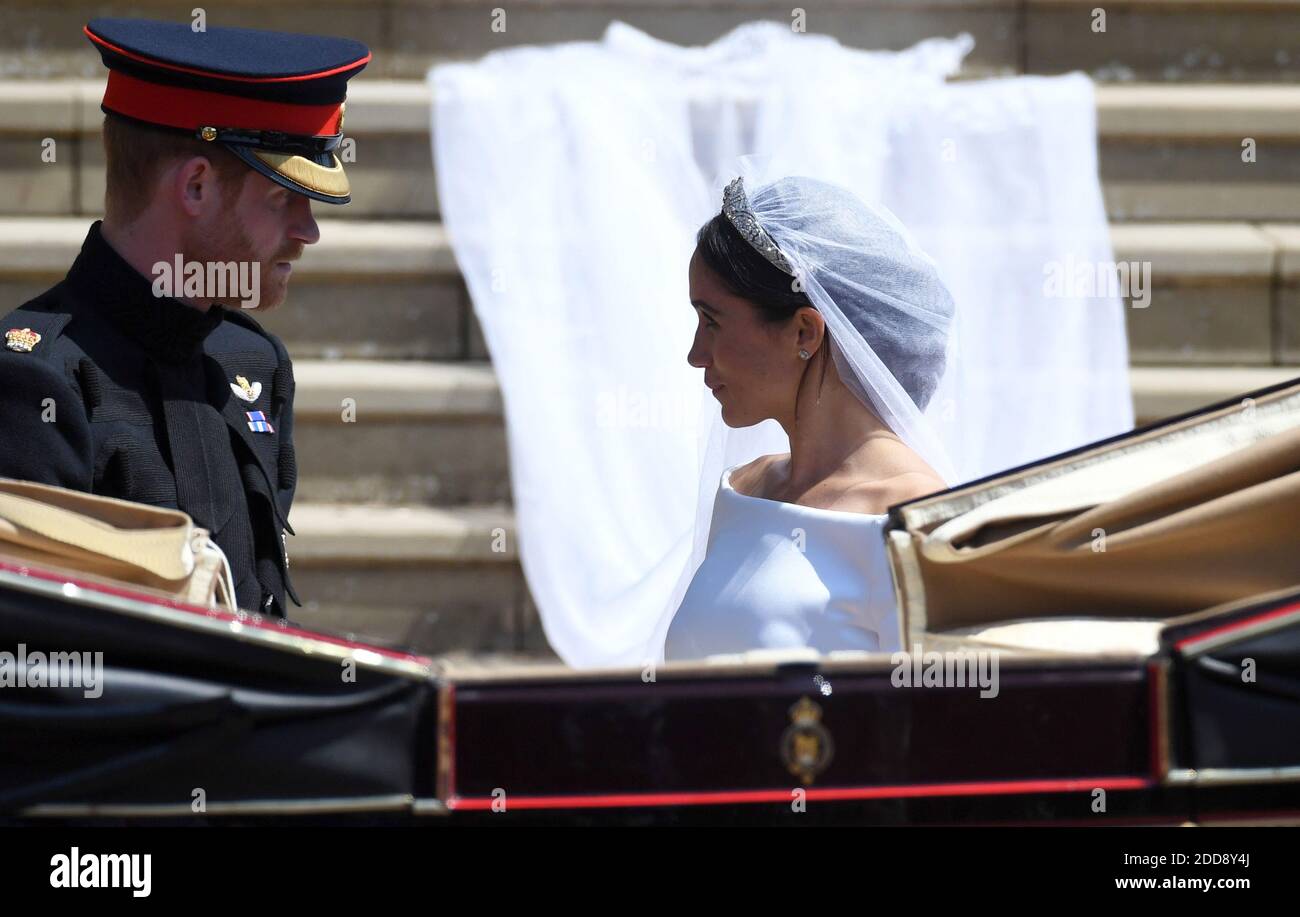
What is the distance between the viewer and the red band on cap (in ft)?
7.64

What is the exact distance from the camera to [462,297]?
4.86 m

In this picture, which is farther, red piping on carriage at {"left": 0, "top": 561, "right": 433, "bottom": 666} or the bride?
the bride

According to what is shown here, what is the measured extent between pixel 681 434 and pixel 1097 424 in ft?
4.21

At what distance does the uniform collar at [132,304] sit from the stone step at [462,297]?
7.94 feet

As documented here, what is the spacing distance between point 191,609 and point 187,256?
41.9 inches

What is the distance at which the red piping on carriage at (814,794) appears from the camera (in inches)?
57.4

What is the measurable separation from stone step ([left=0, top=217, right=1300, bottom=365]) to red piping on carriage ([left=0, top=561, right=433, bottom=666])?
11.2 ft

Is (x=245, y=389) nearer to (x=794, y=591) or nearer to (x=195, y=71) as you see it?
(x=195, y=71)

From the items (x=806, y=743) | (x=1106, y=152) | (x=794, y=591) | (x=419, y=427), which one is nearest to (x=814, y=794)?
(x=806, y=743)

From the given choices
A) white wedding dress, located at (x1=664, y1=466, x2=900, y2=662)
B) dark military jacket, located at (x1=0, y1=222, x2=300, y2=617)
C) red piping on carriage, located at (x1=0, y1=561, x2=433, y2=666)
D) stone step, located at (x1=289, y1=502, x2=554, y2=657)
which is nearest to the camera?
red piping on carriage, located at (x1=0, y1=561, x2=433, y2=666)

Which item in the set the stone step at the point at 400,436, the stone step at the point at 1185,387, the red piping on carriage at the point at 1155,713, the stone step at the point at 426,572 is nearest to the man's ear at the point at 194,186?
the red piping on carriage at the point at 1155,713

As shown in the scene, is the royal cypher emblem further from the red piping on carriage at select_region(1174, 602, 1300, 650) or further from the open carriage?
the red piping on carriage at select_region(1174, 602, 1300, 650)

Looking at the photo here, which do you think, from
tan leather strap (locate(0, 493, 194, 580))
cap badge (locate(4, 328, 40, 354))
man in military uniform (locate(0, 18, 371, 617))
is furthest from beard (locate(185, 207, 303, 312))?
tan leather strap (locate(0, 493, 194, 580))
